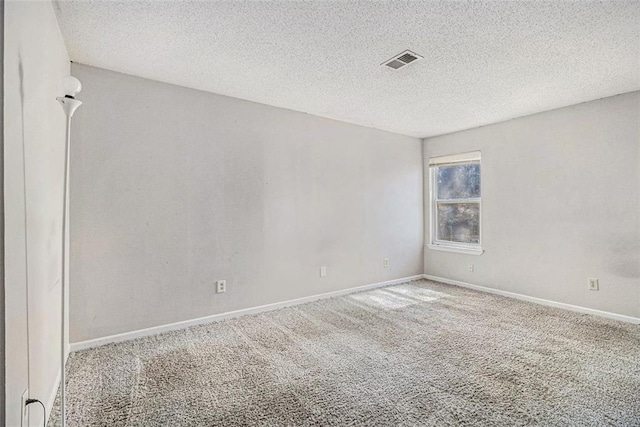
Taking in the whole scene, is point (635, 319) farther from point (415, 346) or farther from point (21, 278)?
point (21, 278)

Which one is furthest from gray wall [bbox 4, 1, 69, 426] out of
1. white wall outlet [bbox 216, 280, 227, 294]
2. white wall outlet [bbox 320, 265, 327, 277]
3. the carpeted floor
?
white wall outlet [bbox 320, 265, 327, 277]

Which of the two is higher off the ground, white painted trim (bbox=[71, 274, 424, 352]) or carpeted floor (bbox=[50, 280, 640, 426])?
white painted trim (bbox=[71, 274, 424, 352])

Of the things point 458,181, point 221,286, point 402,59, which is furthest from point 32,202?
point 458,181

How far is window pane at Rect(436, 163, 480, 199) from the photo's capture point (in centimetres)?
438

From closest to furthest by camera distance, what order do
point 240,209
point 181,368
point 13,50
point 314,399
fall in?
point 13,50 → point 314,399 → point 181,368 → point 240,209

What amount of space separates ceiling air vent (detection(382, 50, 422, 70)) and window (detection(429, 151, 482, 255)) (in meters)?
2.39

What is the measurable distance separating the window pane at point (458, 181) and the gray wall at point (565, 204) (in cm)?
19

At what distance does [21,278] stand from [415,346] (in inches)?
99.0

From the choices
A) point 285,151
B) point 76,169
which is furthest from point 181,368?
point 285,151

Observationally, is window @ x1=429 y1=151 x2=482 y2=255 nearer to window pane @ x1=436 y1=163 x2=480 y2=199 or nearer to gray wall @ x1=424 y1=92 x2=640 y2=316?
window pane @ x1=436 y1=163 x2=480 y2=199

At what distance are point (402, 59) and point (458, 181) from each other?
2747 mm

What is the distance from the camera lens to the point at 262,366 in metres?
2.19

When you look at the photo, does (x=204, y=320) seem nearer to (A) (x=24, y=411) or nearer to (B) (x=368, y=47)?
(A) (x=24, y=411)

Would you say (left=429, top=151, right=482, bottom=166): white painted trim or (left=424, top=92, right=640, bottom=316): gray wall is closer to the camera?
(left=424, top=92, right=640, bottom=316): gray wall
